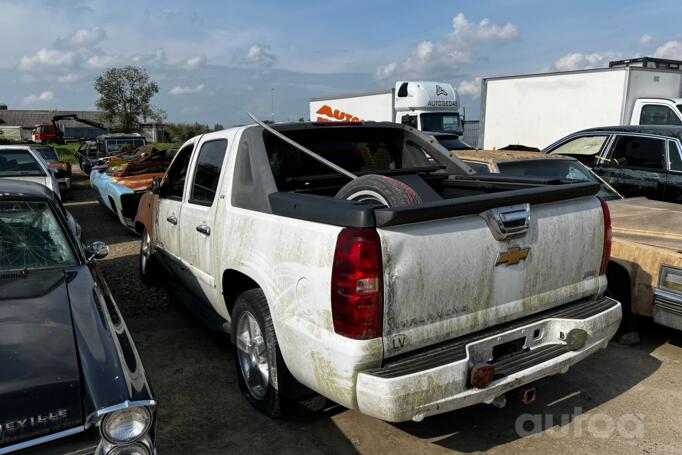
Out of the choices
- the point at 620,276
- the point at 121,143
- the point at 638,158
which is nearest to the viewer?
the point at 620,276

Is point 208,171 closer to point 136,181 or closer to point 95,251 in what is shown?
point 95,251

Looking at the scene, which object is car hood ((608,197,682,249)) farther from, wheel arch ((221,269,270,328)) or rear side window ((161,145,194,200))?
rear side window ((161,145,194,200))

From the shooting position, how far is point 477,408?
340 centimetres

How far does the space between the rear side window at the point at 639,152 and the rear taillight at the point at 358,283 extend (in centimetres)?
620

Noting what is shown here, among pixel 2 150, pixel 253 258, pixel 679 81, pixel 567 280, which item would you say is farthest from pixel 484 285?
pixel 679 81

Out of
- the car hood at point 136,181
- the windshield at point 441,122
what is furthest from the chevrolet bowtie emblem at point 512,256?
the windshield at point 441,122

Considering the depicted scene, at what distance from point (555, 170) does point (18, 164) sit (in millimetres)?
9043

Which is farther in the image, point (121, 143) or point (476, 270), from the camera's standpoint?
point (121, 143)

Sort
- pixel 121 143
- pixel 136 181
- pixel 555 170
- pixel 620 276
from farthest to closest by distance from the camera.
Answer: pixel 121 143
pixel 136 181
pixel 555 170
pixel 620 276

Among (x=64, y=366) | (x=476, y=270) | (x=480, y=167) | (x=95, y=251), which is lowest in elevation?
(x=64, y=366)

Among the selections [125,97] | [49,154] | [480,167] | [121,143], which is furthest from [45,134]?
[480,167]

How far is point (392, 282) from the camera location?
2377 millimetres

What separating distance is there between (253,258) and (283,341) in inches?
22.6

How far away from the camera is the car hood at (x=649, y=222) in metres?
4.17
